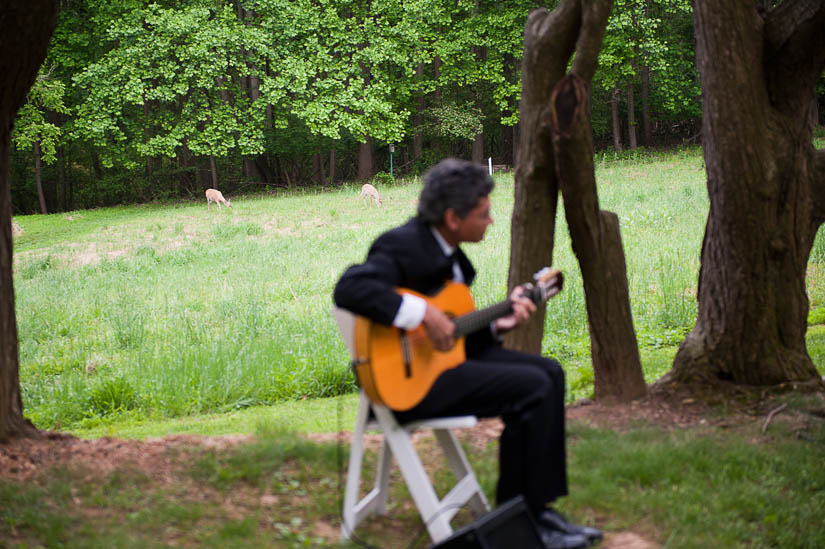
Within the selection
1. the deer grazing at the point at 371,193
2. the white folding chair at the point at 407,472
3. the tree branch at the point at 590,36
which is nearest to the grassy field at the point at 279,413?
the white folding chair at the point at 407,472

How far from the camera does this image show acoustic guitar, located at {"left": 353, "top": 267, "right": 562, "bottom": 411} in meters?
3.46

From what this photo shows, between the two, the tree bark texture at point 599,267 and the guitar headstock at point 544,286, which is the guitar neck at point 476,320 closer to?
the guitar headstock at point 544,286

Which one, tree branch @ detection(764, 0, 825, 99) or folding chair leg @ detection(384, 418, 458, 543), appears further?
tree branch @ detection(764, 0, 825, 99)

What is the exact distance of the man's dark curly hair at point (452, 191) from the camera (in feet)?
12.2

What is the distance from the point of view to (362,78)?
123 feet

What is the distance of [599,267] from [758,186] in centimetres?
133

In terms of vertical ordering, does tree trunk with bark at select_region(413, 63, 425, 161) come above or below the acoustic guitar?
above

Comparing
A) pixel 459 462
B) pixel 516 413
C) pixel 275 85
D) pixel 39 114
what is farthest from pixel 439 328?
pixel 275 85

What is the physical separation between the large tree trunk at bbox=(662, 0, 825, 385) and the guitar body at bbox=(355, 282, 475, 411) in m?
3.29

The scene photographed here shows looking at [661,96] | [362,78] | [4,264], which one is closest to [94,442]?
[4,264]

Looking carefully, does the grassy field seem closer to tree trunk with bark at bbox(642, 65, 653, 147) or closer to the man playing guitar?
the man playing guitar

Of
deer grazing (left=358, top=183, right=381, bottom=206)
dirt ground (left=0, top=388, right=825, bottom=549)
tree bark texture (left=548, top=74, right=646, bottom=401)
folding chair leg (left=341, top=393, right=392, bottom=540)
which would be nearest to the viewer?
folding chair leg (left=341, top=393, right=392, bottom=540)

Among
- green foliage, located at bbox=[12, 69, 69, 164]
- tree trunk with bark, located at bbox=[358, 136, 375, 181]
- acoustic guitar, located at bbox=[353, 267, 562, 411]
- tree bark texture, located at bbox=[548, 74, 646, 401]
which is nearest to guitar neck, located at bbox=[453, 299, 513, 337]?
acoustic guitar, located at bbox=[353, 267, 562, 411]

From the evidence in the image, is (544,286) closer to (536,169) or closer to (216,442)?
(536,169)
